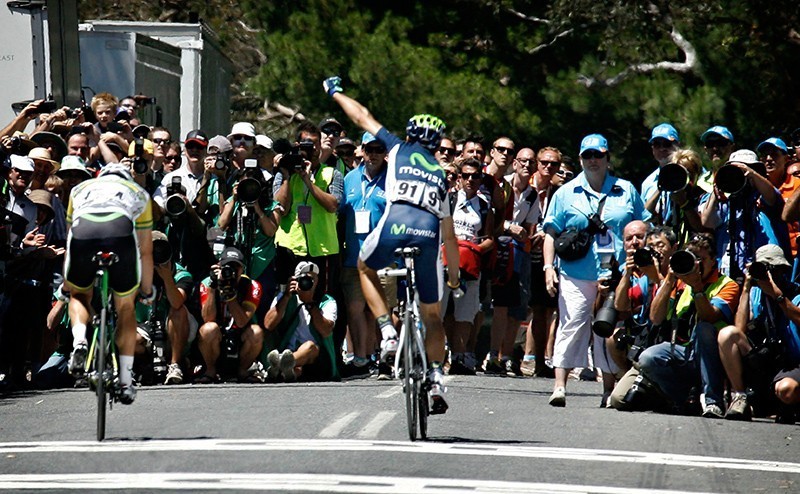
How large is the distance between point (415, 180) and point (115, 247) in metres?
2.11

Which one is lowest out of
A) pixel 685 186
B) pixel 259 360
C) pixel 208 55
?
pixel 259 360

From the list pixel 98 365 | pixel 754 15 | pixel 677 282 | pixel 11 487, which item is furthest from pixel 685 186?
pixel 754 15

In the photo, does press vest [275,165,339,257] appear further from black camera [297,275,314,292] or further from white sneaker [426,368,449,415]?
white sneaker [426,368,449,415]

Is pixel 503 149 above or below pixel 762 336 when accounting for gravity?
above

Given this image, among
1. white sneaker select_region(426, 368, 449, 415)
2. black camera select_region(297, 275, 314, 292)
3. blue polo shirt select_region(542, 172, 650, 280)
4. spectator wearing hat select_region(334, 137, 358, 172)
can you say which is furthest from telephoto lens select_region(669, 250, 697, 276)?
spectator wearing hat select_region(334, 137, 358, 172)

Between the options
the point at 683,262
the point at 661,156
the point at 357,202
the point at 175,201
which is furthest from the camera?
the point at 357,202

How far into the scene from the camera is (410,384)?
35.3ft

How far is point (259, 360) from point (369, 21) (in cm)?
1821

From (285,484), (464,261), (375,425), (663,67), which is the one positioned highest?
(663,67)

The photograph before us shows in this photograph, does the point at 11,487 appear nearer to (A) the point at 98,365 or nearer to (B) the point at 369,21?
(A) the point at 98,365

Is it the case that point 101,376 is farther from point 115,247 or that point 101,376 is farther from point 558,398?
point 558,398

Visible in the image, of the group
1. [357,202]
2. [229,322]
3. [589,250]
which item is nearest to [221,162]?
[357,202]

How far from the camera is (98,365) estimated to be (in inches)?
438

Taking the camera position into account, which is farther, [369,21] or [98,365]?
[369,21]
